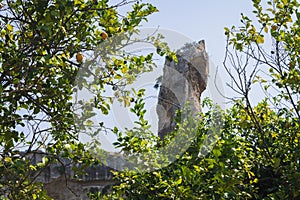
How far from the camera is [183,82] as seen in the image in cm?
591

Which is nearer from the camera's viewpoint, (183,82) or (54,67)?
(54,67)

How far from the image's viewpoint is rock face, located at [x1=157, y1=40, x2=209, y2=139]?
17.6 feet

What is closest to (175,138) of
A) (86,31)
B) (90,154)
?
(90,154)

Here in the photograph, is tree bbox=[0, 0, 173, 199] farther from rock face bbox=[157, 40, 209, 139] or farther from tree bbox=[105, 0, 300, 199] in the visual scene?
rock face bbox=[157, 40, 209, 139]

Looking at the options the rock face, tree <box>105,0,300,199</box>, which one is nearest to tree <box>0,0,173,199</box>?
tree <box>105,0,300,199</box>

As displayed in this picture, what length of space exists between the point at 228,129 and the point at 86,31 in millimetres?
1474

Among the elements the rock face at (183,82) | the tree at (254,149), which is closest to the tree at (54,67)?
the tree at (254,149)

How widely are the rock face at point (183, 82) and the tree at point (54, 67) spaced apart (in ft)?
7.70

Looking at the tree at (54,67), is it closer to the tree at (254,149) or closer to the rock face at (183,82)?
the tree at (254,149)

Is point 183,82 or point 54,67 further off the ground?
point 183,82

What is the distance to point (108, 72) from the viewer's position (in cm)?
284

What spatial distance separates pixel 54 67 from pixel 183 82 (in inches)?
129

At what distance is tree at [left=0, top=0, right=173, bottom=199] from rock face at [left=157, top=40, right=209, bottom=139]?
7.70 feet

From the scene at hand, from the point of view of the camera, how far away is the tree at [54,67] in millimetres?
2600
